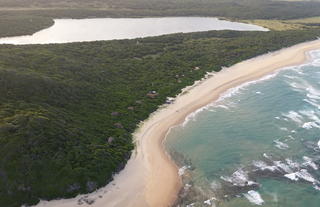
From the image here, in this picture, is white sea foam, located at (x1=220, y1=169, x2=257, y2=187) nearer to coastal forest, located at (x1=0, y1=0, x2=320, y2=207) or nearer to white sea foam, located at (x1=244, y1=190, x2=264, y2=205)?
white sea foam, located at (x1=244, y1=190, x2=264, y2=205)

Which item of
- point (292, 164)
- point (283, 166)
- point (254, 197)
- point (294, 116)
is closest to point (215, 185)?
point (254, 197)

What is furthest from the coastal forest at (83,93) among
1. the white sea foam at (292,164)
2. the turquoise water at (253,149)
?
the white sea foam at (292,164)

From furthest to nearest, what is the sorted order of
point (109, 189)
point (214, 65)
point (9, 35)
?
point (9, 35) < point (214, 65) < point (109, 189)

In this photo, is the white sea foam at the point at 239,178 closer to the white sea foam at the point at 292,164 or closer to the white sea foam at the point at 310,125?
the white sea foam at the point at 292,164

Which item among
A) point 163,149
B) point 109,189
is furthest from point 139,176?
point 163,149

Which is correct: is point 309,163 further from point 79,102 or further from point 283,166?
point 79,102

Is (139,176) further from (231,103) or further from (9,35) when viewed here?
(9,35)

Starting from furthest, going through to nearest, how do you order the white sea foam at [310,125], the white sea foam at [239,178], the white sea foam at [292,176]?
the white sea foam at [310,125] → the white sea foam at [292,176] → the white sea foam at [239,178]
